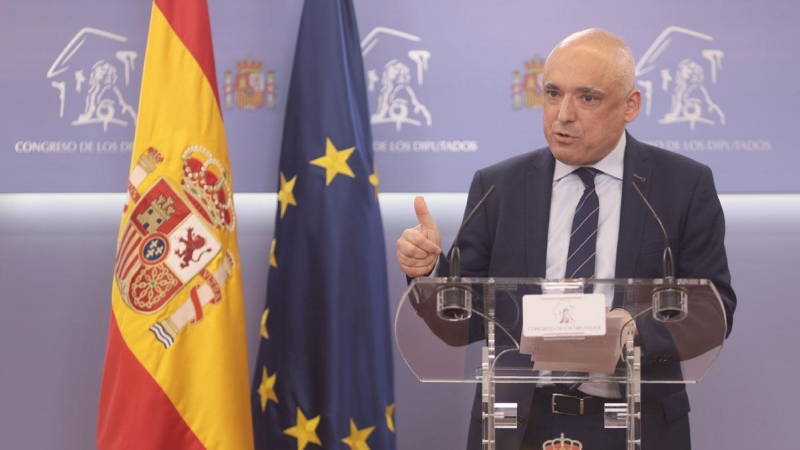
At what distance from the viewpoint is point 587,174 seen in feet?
9.29

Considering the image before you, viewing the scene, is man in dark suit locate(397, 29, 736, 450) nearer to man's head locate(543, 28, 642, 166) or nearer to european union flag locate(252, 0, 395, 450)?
man's head locate(543, 28, 642, 166)

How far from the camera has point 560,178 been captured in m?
2.86

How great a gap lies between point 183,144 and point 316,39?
0.72 metres

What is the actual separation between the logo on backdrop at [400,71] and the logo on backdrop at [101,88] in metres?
1.03

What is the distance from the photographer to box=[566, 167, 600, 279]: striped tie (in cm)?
266

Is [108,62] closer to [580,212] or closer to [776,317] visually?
[580,212]

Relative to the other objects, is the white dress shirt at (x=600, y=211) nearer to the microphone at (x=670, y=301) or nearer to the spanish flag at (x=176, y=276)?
the microphone at (x=670, y=301)

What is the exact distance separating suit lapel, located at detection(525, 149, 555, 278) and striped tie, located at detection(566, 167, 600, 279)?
0.26 ft

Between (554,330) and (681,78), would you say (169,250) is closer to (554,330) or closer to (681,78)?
(554,330)

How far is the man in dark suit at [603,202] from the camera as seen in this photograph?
2.66 m

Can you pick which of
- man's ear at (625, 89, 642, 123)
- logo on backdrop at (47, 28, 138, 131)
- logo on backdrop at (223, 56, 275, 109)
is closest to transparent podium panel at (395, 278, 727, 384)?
man's ear at (625, 89, 642, 123)

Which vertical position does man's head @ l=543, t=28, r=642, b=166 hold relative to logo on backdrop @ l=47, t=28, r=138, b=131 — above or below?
below

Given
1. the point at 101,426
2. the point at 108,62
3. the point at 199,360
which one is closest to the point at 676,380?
the point at 199,360

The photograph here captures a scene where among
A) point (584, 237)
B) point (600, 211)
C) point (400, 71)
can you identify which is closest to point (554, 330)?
point (584, 237)
